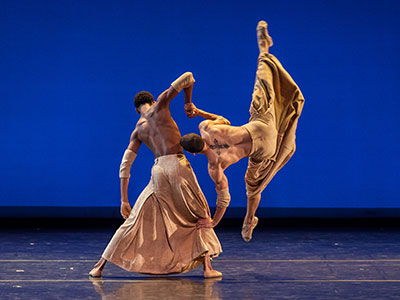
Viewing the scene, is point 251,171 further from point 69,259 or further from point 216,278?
point 69,259

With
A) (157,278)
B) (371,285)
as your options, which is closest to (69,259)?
(157,278)

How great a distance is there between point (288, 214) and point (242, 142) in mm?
3023

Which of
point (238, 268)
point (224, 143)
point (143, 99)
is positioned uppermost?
point (143, 99)

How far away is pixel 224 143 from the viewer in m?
5.16

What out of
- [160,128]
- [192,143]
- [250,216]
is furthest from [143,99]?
[250,216]

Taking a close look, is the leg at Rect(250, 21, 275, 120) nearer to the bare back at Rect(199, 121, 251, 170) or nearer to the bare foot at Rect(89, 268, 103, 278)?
the bare back at Rect(199, 121, 251, 170)

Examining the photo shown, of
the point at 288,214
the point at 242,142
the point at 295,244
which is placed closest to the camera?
the point at 242,142

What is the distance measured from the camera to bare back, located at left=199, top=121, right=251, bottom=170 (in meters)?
5.14

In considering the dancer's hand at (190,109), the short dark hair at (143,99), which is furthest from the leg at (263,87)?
the short dark hair at (143,99)

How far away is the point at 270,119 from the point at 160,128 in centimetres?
71

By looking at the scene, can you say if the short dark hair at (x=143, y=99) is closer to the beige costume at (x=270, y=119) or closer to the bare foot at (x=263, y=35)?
the beige costume at (x=270, y=119)

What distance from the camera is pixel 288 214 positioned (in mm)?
8078

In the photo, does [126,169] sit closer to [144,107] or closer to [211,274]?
[144,107]

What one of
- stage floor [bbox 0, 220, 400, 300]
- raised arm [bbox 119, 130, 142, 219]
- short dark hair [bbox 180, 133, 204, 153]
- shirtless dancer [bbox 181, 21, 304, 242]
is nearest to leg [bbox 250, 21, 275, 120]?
shirtless dancer [bbox 181, 21, 304, 242]
